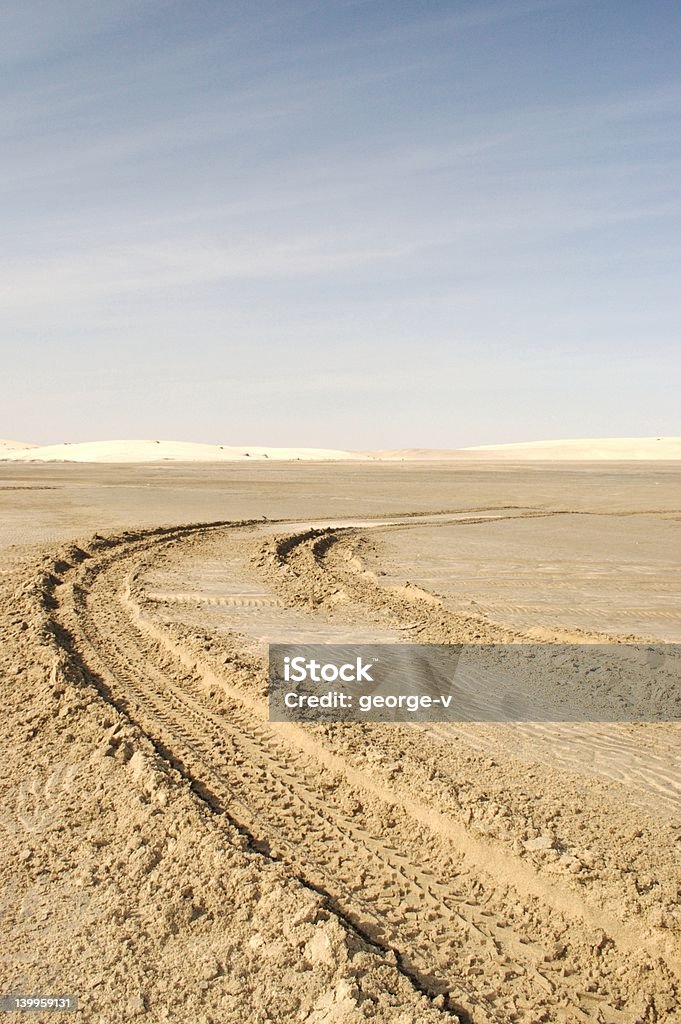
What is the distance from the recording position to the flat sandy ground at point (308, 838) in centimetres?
298

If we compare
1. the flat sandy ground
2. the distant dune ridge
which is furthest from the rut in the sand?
the distant dune ridge

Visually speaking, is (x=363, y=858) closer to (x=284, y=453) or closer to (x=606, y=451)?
(x=606, y=451)

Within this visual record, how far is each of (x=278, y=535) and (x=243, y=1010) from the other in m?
12.6

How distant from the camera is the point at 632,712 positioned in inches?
227

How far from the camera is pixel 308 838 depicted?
12.9 ft

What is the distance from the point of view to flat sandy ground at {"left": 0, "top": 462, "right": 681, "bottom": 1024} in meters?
2.98

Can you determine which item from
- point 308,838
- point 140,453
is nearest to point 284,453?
point 140,453

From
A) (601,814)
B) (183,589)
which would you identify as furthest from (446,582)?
(601,814)

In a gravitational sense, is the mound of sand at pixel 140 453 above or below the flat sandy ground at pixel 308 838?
above

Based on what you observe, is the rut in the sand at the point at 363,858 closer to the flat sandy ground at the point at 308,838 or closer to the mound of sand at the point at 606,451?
the flat sandy ground at the point at 308,838

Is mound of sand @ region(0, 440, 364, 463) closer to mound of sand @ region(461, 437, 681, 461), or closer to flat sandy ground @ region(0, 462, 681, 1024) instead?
mound of sand @ region(461, 437, 681, 461)

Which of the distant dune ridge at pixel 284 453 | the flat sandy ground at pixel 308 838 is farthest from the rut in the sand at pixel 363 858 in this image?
the distant dune ridge at pixel 284 453

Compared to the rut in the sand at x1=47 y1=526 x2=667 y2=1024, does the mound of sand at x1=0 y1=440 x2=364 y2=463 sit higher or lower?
higher

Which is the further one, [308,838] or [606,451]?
[606,451]
